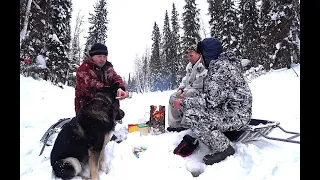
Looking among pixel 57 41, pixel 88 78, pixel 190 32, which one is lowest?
pixel 88 78

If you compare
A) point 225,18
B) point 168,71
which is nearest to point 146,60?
point 168,71

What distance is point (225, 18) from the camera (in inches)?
635

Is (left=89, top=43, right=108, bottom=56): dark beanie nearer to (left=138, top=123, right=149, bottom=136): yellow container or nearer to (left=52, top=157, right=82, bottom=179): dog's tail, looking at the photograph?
(left=138, top=123, right=149, bottom=136): yellow container

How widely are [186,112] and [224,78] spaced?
0.64 m

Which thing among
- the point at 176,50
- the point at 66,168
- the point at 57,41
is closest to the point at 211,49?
the point at 66,168

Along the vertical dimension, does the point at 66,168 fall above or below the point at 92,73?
below

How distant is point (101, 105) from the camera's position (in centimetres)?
293

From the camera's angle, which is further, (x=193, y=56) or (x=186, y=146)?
(x=193, y=56)

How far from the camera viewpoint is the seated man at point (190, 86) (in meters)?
3.97

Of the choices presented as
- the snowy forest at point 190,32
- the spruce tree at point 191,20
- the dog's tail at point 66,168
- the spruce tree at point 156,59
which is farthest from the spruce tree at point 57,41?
the dog's tail at point 66,168

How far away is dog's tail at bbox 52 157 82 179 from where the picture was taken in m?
2.69

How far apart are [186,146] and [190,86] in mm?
1253

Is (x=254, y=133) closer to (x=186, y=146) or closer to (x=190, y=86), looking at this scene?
(x=186, y=146)

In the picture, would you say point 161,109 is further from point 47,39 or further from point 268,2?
point 47,39
